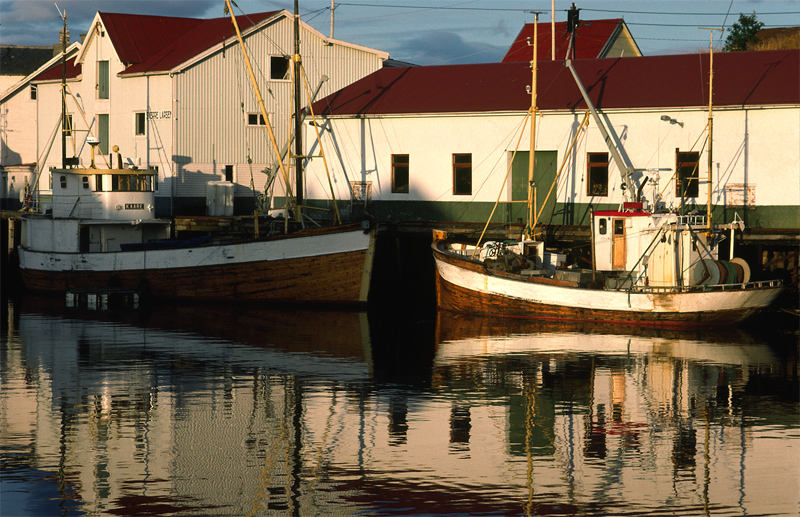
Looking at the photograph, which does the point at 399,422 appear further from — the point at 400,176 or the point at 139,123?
the point at 139,123

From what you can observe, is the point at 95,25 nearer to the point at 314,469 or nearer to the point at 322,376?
the point at 322,376

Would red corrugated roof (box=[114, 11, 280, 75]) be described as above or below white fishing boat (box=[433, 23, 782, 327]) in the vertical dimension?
above

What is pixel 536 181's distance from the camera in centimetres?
3238

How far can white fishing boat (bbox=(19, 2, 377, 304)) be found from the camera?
30031 mm

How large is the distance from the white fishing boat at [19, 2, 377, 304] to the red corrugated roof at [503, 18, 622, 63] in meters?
→ 21.3

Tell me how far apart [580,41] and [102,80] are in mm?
23220

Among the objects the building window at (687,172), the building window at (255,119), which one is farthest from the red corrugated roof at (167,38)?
the building window at (687,172)

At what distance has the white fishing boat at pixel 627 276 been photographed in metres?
25.3

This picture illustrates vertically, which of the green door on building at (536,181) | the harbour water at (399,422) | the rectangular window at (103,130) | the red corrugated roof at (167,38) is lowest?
the harbour water at (399,422)

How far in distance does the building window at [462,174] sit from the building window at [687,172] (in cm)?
677

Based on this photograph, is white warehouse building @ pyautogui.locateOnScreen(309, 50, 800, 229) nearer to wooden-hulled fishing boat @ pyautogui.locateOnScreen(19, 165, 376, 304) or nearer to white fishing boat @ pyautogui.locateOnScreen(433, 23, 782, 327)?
white fishing boat @ pyautogui.locateOnScreen(433, 23, 782, 327)

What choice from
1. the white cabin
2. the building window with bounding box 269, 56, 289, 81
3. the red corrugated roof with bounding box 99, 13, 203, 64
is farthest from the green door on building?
the red corrugated roof with bounding box 99, 13, 203, 64

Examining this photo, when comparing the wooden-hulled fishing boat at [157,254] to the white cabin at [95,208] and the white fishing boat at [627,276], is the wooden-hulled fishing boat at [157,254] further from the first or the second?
the white fishing boat at [627,276]

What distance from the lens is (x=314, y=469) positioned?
1304 cm
